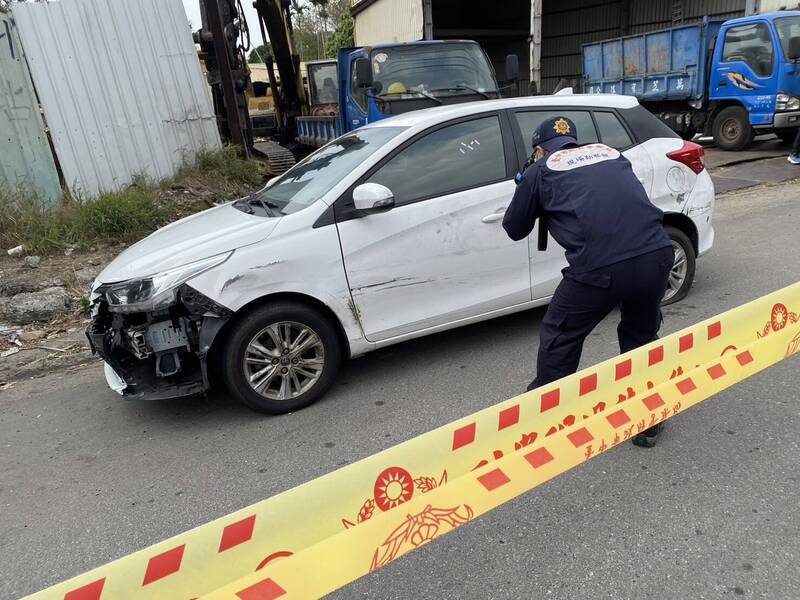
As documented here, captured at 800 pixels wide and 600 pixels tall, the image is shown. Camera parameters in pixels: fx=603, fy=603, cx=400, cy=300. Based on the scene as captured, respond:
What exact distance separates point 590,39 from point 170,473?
2602 cm

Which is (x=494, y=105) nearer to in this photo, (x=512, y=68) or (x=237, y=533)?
(x=237, y=533)

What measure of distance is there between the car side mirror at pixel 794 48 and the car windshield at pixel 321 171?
10.0 m

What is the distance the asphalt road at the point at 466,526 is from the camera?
223cm

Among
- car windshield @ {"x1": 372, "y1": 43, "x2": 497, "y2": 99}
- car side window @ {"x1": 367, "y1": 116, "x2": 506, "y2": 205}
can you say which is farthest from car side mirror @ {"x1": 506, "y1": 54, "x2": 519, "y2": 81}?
car side window @ {"x1": 367, "y1": 116, "x2": 506, "y2": 205}

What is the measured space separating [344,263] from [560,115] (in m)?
1.98

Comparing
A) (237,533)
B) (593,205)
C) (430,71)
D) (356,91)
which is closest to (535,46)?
(430,71)

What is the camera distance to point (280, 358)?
3.49 metres

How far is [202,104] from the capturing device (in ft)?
26.2

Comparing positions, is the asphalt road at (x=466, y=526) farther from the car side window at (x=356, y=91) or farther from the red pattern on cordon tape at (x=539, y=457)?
the car side window at (x=356, y=91)

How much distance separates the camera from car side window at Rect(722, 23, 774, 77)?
1132 centimetres

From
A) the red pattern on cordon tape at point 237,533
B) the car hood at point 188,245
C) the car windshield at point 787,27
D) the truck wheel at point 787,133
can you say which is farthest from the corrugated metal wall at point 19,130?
the truck wheel at point 787,133

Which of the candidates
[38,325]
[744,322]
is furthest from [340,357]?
[38,325]

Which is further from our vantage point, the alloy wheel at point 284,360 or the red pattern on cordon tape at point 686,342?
the alloy wheel at point 284,360

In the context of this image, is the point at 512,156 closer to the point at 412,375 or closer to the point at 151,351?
the point at 412,375
